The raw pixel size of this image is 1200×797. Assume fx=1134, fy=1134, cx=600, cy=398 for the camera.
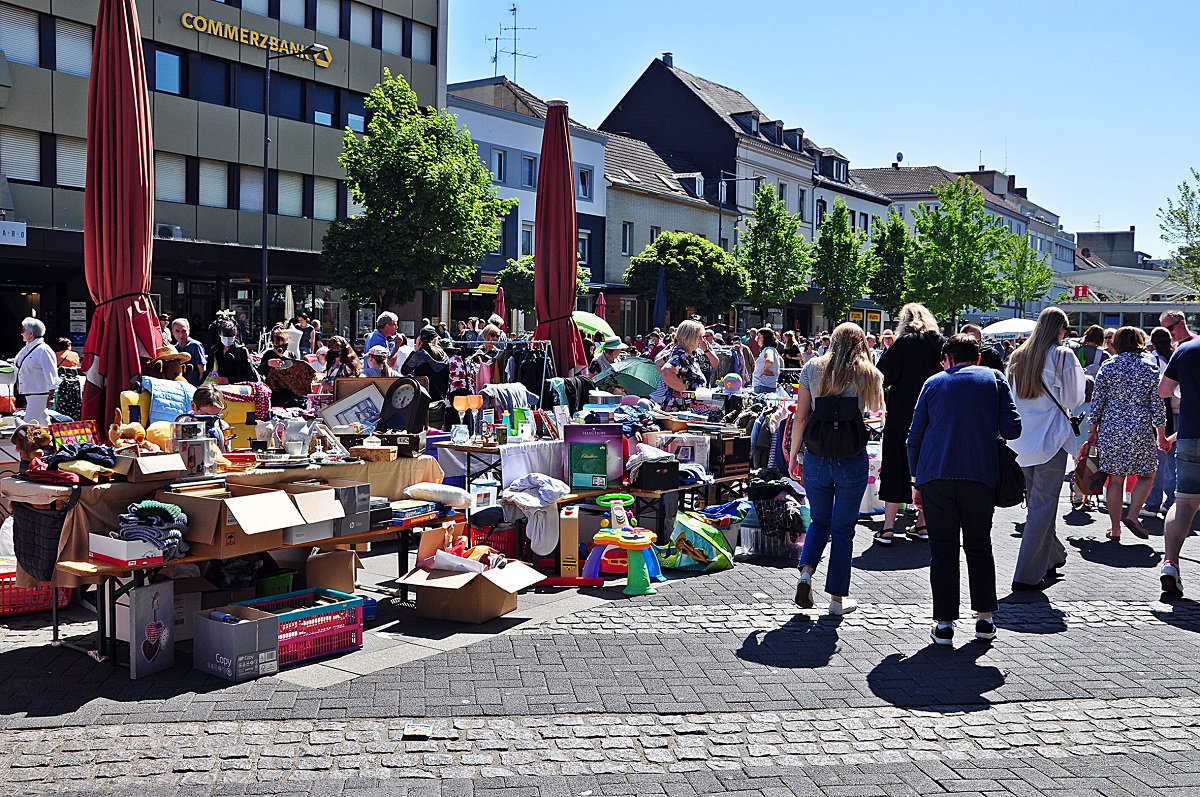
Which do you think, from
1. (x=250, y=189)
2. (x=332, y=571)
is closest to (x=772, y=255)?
(x=250, y=189)

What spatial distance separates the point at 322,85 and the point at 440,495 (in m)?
28.8

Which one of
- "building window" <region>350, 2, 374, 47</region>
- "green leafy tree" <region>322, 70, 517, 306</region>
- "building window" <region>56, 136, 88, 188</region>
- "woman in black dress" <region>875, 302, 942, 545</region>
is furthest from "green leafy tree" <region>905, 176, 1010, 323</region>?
"woman in black dress" <region>875, 302, 942, 545</region>

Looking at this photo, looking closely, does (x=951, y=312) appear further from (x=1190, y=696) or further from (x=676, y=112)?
(x=1190, y=696)

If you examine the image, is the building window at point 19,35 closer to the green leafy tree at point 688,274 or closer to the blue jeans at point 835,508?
the green leafy tree at point 688,274

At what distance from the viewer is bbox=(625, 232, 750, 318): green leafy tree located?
41.2 metres

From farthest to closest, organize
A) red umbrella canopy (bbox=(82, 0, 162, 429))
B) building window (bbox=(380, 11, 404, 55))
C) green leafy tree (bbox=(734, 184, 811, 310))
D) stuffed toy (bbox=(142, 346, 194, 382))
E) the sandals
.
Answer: green leafy tree (bbox=(734, 184, 811, 310)) < building window (bbox=(380, 11, 404, 55)) < the sandals < stuffed toy (bbox=(142, 346, 194, 382)) < red umbrella canopy (bbox=(82, 0, 162, 429))

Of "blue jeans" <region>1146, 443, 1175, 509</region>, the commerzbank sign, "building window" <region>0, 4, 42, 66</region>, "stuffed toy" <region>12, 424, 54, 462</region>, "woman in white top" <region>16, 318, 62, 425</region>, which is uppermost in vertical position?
the commerzbank sign

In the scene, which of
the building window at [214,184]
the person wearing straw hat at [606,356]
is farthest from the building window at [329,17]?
the person wearing straw hat at [606,356]

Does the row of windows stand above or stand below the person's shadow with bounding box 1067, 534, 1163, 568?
above

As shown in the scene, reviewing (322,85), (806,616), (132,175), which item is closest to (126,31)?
(132,175)

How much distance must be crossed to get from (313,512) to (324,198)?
95.1ft

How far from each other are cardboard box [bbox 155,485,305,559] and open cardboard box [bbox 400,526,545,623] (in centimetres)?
123

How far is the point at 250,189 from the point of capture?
31.8 metres

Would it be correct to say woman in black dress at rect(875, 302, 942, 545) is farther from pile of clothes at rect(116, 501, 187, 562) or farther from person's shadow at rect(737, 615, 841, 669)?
pile of clothes at rect(116, 501, 187, 562)
